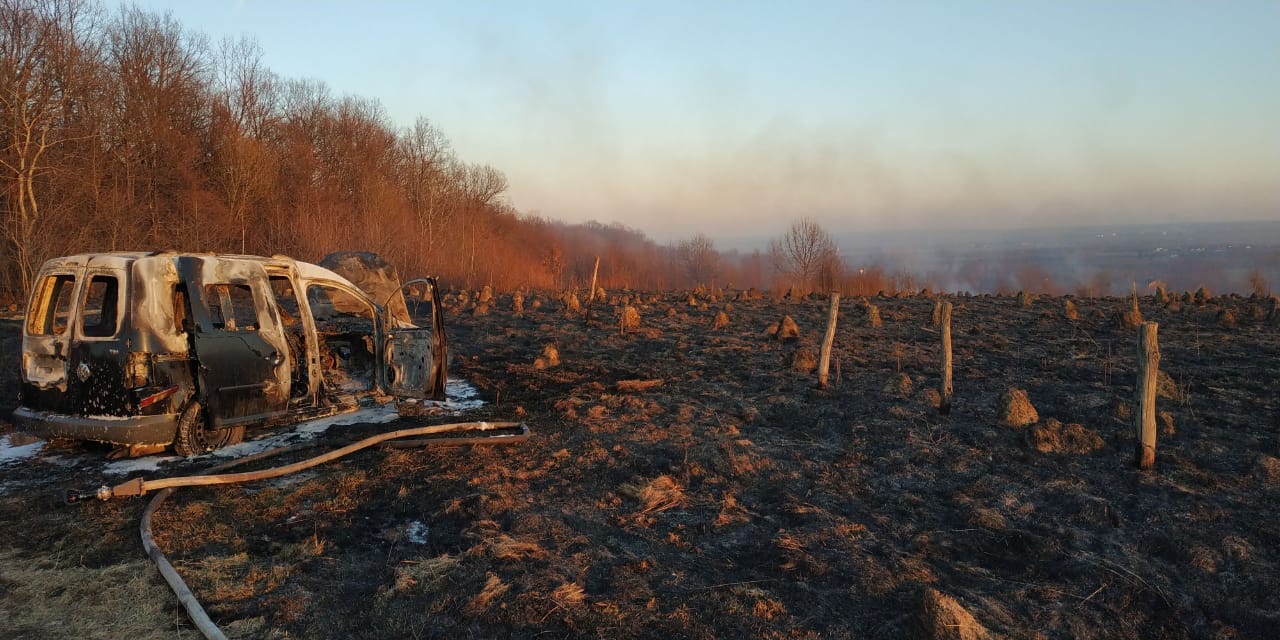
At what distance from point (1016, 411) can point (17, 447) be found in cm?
1084

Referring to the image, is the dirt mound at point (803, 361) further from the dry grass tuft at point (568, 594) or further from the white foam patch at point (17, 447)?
the white foam patch at point (17, 447)

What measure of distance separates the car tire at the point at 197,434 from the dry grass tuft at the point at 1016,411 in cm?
846

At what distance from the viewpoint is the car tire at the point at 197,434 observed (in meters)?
6.45

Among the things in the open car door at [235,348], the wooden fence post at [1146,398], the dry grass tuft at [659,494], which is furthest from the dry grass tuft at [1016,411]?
the open car door at [235,348]

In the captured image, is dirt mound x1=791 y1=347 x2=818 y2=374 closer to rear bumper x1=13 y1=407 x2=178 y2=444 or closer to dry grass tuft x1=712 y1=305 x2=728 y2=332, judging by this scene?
dry grass tuft x1=712 y1=305 x2=728 y2=332

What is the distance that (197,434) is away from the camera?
21.9 feet

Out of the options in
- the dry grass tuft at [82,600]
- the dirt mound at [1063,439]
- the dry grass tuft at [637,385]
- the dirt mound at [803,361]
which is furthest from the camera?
the dirt mound at [803,361]

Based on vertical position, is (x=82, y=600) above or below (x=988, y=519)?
above

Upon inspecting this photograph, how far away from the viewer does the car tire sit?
21.2 ft

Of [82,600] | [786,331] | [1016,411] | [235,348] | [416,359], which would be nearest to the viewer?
[82,600]

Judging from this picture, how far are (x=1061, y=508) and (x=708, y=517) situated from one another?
3.00m

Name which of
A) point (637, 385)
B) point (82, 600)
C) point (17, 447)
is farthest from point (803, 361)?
point (17, 447)

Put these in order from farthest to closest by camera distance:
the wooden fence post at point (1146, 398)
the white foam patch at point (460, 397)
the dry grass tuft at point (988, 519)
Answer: the white foam patch at point (460, 397), the wooden fence post at point (1146, 398), the dry grass tuft at point (988, 519)

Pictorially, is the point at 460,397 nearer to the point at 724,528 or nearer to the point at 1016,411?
the point at 724,528
